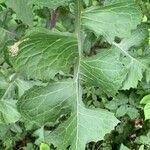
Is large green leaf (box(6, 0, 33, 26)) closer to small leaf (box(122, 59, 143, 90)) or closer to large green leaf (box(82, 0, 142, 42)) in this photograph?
large green leaf (box(82, 0, 142, 42))

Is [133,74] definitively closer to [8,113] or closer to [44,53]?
[8,113]

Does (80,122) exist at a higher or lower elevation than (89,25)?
lower

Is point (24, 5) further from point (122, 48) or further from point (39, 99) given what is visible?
point (122, 48)

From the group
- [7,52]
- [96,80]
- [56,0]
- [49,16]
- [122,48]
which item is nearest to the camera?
[56,0]

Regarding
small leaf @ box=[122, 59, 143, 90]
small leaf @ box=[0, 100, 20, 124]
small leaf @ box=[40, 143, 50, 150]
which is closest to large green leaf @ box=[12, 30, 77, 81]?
small leaf @ box=[0, 100, 20, 124]

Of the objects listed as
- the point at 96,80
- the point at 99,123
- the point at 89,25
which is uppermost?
the point at 89,25

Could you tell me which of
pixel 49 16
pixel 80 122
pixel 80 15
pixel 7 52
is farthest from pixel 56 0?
pixel 49 16

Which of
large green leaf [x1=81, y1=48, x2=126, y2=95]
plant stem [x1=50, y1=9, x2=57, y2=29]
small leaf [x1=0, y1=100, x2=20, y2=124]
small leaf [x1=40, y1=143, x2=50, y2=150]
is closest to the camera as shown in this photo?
large green leaf [x1=81, y1=48, x2=126, y2=95]
